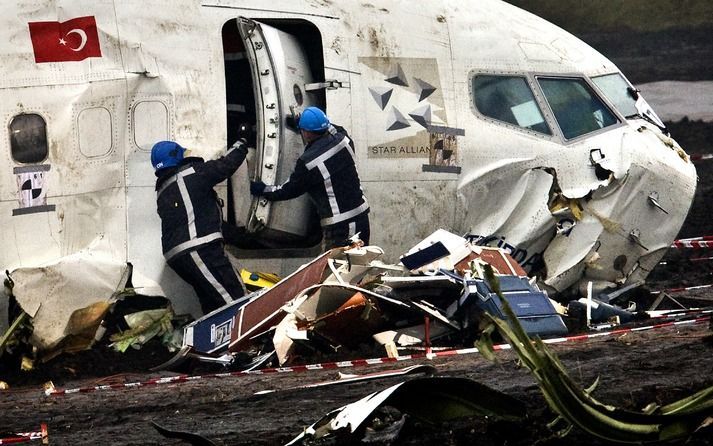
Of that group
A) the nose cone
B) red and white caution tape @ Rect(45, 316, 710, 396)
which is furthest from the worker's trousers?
the nose cone

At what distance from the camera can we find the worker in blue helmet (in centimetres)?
1226

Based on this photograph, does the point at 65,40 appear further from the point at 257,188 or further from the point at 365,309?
the point at 365,309

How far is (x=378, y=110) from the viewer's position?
12727 millimetres

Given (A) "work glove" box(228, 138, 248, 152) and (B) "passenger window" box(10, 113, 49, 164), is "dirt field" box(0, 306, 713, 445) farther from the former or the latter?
(A) "work glove" box(228, 138, 248, 152)

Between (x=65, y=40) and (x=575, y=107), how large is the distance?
4.92 m

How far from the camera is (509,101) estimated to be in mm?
13336

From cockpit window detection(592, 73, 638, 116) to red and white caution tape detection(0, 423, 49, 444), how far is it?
272 inches

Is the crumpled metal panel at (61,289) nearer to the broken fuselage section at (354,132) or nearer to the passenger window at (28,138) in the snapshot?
the broken fuselage section at (354,132)

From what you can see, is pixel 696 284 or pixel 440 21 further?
pixel 696 284

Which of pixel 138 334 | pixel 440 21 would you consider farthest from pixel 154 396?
pixel 440 21

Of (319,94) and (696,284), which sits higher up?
(319,94)

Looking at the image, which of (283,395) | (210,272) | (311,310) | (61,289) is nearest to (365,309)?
(311,310)

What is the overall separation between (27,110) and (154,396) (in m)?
2.85

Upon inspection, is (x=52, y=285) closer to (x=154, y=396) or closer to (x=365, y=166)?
(x=154, y=396)
